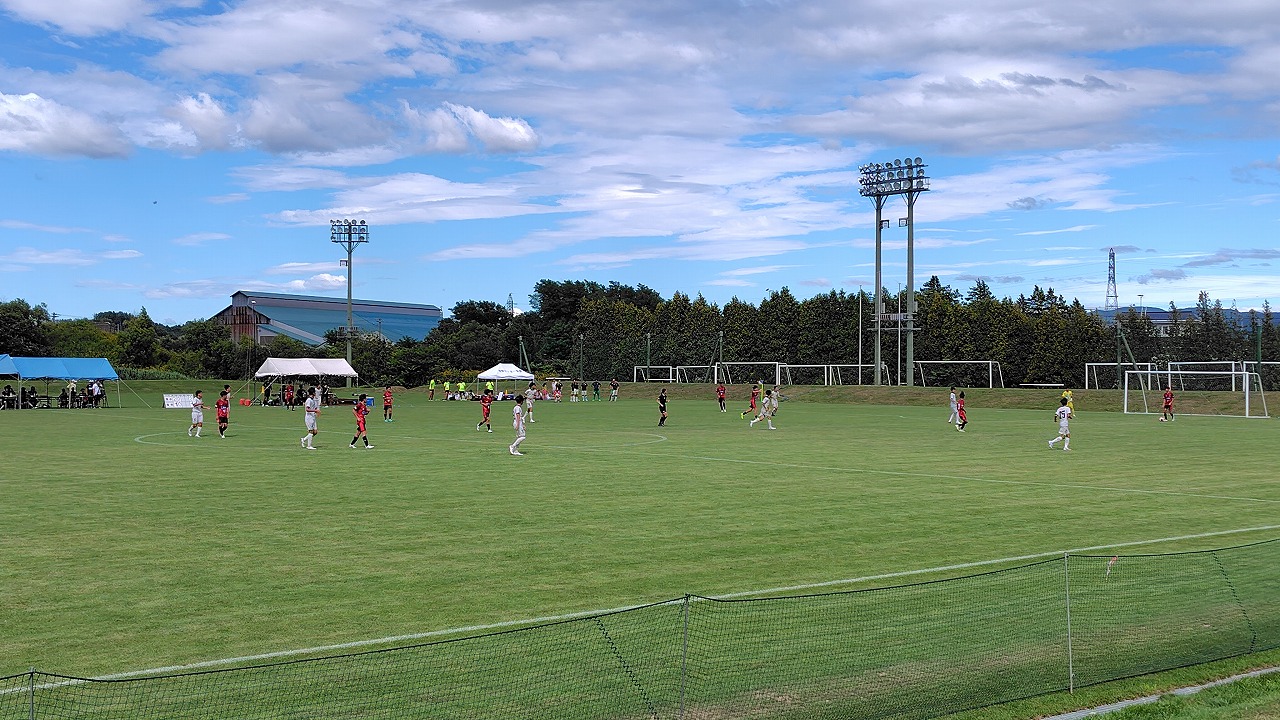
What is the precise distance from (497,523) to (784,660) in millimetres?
9218

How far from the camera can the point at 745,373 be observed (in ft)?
337

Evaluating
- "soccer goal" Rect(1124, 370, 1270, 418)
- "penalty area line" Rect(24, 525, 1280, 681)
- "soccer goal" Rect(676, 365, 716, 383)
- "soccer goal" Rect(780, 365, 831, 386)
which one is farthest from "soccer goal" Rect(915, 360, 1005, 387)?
"penalty area line" Rect(24, 525, 1280, 681)

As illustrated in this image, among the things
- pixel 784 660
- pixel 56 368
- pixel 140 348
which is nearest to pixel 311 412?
pixel 784 660

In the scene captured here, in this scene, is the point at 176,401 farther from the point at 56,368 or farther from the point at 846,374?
the point at 846,374

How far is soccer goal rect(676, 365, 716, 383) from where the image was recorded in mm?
103062

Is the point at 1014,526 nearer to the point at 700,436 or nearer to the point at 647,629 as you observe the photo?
the point at 647,629

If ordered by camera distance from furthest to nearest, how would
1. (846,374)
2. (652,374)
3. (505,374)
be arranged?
1. (652,374)
2. (846,374)
3. (505,374)

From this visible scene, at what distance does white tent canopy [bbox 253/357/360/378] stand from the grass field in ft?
112

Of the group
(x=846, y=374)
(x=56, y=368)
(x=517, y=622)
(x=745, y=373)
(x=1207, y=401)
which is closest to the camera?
(x=517, y=622)

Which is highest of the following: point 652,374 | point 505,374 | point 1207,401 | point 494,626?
point 505,374

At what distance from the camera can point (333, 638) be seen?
10.7 meters

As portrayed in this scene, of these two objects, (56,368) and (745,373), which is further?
(745,373)

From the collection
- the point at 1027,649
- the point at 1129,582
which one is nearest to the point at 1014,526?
the point at 1129,582

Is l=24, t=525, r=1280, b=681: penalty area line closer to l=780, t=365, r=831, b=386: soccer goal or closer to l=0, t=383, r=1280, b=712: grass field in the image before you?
l=0, t=383, r=1280, b=712: grass field
